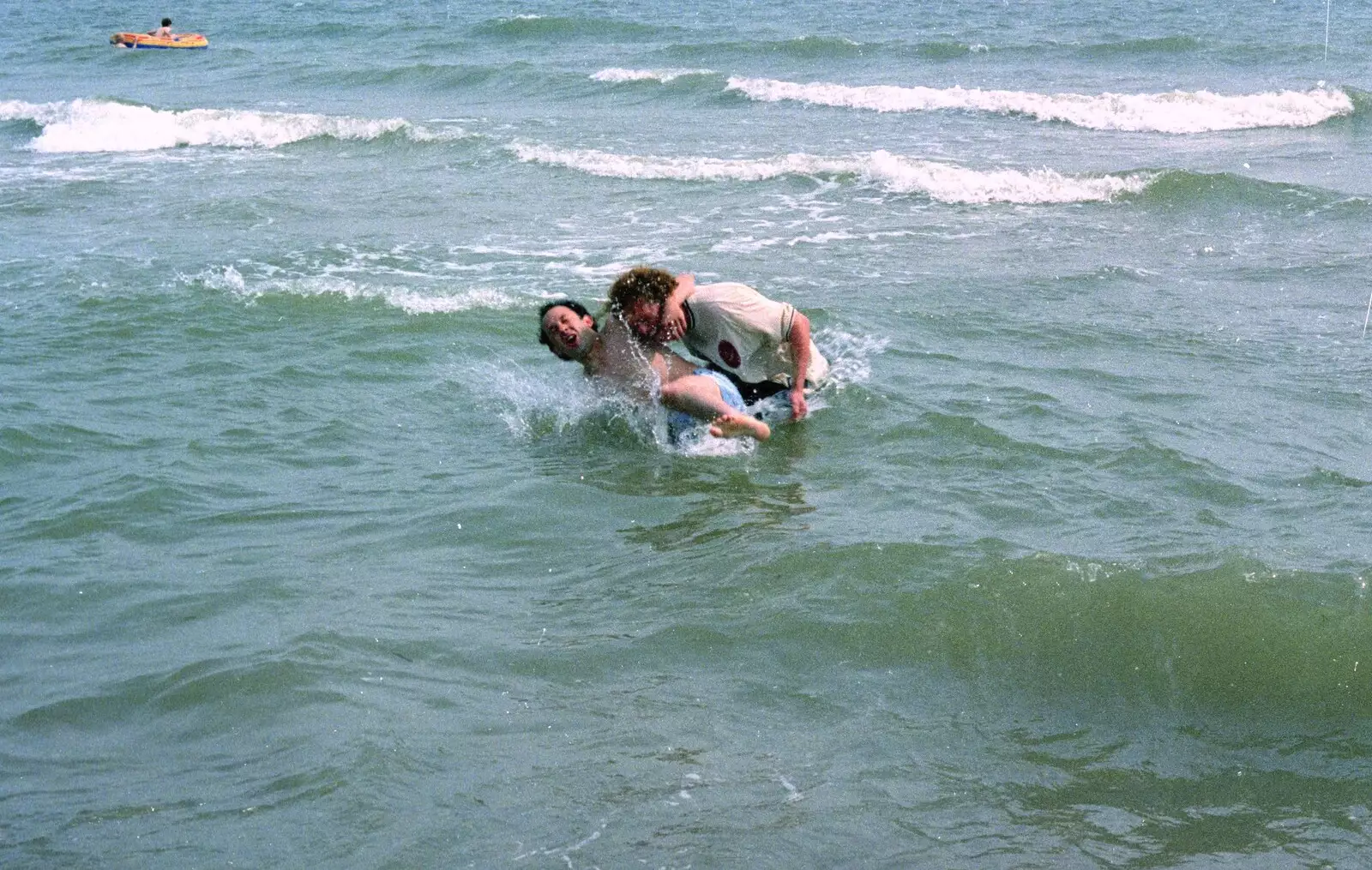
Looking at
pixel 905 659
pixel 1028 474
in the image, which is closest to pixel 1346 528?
pixel 1028 474

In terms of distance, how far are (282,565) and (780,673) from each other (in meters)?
2.36

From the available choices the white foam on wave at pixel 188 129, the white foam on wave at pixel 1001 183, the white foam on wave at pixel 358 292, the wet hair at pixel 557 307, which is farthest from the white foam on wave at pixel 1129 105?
the wet hair at pixel 557 307

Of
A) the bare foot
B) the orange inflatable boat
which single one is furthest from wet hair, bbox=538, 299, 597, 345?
the orange inflatable boat

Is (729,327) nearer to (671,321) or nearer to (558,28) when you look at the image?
(671,321)

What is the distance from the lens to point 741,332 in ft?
A: 25.6

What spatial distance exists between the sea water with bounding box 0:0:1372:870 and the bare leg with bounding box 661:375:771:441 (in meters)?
0.23

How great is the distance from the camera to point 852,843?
13.7 feet

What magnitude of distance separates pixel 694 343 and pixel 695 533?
162 centimetres

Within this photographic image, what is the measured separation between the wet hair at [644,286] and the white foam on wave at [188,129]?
1306cm

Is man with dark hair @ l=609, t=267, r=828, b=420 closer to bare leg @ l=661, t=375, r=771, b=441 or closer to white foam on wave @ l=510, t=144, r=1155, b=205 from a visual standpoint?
bare leg @ l=661, t=375, r=771, b=441

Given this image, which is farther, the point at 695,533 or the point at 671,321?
the point at 671,321

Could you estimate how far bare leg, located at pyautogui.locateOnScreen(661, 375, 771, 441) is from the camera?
755 cm

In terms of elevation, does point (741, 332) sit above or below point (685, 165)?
below

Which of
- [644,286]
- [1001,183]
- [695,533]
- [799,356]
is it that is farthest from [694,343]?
[1001,183]
